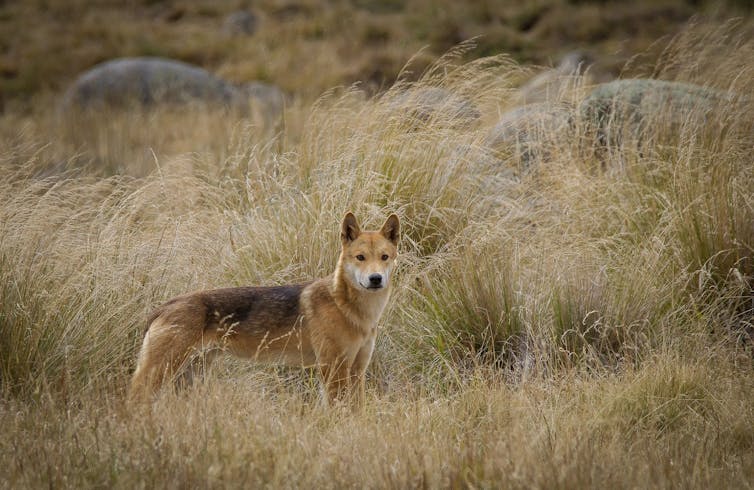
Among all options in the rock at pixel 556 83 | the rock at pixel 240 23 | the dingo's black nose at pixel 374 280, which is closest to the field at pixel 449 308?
the rock at pixel 556 83

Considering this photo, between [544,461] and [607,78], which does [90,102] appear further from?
[544,461]

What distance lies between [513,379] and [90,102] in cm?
1579

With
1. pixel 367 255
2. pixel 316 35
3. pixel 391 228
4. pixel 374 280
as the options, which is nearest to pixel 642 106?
pixel 391 228

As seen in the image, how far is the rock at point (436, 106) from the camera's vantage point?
8086mm

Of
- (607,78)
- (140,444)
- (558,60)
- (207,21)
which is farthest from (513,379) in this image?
(207,21)

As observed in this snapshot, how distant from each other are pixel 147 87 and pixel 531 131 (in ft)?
43.7

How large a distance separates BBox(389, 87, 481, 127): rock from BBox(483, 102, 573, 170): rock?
0.34 meters

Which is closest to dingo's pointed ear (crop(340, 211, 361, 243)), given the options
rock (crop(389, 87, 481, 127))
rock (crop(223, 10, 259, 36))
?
rock (crop(389, 87, 481, 127))

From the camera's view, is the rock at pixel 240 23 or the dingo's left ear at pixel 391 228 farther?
the rock at pixel 240 23

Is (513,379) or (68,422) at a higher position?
(68,422)

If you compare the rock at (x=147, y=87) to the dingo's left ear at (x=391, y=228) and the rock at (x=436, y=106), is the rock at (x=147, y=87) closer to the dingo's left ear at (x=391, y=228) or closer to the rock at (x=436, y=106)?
the rock at (x=436, y=106)

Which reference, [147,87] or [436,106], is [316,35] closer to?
[147,87]

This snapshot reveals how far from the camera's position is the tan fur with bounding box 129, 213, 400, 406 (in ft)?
16.5

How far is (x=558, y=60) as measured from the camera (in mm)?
21984
